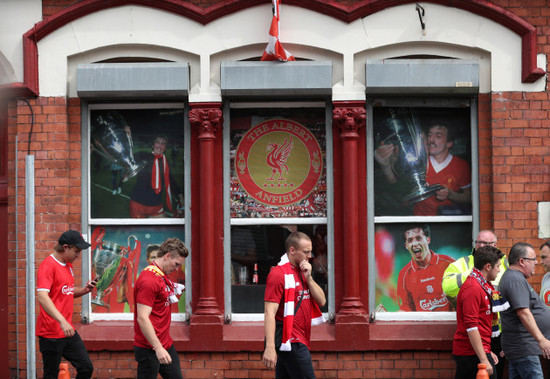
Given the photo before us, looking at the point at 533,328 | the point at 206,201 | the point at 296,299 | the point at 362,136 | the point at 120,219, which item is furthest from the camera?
the point at 120,219

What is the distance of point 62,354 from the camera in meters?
7.13

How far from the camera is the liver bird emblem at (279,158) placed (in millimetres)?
8703

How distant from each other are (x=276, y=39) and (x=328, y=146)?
4.44ft

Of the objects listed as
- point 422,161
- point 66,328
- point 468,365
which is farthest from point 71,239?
point 422,161

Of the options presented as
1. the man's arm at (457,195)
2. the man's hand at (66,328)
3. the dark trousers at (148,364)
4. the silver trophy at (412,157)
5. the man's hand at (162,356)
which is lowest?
the dark trousers at (148,364)

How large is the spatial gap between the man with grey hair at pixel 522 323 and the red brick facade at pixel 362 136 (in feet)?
4.25

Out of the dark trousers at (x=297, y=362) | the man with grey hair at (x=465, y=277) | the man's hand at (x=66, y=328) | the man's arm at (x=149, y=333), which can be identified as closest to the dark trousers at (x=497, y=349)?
the man with grey hair at (x=465, y=277)

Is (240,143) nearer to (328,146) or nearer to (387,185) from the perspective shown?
(328,146)

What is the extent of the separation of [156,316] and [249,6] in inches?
149

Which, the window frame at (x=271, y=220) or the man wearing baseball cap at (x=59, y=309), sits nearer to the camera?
the man wearing baseball cap at (x=59, y=309)

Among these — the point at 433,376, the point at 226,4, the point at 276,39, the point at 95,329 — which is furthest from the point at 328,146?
the point at 95,329

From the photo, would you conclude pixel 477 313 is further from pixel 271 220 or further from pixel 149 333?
pixel 271 220

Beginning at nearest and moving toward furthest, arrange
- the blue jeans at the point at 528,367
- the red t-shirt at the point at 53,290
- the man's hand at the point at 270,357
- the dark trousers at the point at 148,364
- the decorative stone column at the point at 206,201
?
1. the man's hand at the point at 270,357
2. the dark trousers at the point at 148,364
3. the blue jeans at the point at 528,367
4. the red t-shirt at the point at 53,290
5. the decorative stone column at the point at 206,201

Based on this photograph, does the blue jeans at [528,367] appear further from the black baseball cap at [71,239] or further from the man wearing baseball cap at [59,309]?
the black baseball cap at [71,239]
